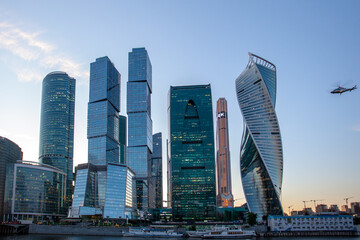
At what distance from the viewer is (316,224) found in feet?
523

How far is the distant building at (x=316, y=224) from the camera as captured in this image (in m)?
158

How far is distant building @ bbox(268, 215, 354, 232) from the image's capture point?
519ft

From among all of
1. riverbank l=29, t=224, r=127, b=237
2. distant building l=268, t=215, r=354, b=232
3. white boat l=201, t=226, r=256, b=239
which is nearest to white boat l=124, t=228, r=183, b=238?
riverbank l=29, t=224, r=127, b=237

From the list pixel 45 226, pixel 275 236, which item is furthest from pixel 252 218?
pixel 45 226

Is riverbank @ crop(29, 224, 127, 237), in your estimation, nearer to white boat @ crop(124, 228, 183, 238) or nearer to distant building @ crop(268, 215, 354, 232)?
white boat @ crop(124, 228, 183, 238)

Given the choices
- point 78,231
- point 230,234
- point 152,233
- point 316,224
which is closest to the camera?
point 230,234

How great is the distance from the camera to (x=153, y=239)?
148m

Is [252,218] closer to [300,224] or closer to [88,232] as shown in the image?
[300,224]

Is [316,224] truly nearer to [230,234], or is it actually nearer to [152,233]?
[230,234]

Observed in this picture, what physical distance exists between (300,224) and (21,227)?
458ft

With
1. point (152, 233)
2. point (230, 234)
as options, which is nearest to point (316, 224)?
point (230, 234)

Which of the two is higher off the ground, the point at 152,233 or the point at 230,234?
the point at 230,234

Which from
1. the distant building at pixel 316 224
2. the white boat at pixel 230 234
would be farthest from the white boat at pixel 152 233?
the distant building at pixel 316 224

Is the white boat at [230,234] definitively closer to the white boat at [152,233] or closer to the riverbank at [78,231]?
the white boat at [152,233]
